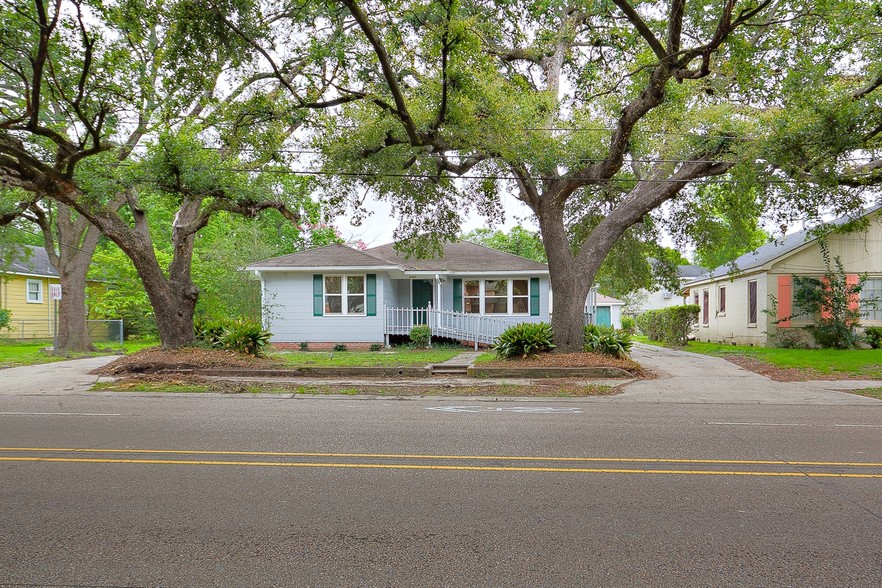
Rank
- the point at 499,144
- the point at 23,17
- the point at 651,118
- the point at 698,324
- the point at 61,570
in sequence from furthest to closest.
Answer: the point at 698,324 → the point at 651,118 → the point at 499,144 → the point at 23,17 → the point at 61,570

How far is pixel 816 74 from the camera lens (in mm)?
11719

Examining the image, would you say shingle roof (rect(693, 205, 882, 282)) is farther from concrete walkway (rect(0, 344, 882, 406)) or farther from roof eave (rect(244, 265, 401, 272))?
roof eave (rect(244, 265, 401, 272))

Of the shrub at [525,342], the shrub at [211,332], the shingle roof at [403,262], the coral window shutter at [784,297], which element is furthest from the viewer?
the coral window shutter at [784,297]

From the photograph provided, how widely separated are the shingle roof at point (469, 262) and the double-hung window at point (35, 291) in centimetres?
1967

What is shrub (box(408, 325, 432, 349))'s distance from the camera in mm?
21734

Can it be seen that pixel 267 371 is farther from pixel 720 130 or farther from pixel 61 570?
pixel 720 130

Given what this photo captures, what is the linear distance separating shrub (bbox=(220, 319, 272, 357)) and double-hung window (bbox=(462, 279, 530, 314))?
370 inches

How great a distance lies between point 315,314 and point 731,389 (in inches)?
598

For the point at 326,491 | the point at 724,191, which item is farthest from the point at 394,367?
the point at 724,191

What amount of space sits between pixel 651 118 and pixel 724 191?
4522mm

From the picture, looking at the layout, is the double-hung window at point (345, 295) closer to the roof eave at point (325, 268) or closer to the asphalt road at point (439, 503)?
the roof eave at point (325, 268)

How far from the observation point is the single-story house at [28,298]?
29158mm

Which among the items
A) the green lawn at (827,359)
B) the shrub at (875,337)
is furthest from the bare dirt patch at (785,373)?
the shrub at (875,337)

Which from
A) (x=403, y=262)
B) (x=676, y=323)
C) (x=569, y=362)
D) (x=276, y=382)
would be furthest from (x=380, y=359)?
(x=676, y=323)
